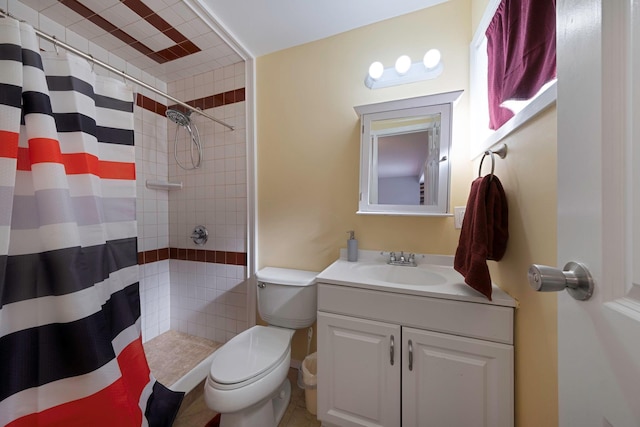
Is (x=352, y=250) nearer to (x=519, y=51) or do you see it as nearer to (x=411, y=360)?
(x=411, y=360)

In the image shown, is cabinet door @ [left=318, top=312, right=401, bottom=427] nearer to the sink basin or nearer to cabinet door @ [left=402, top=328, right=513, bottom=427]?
cabinet door @ [left=402, top=328, right=513, bottom=427]

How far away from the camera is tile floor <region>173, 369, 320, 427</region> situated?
1.19 metres

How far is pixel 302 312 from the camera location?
1314 mm

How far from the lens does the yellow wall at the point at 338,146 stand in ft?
4.06

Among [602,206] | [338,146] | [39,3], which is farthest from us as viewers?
[338,146]

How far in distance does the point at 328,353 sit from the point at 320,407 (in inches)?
11.0

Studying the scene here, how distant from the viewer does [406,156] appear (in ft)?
4.33

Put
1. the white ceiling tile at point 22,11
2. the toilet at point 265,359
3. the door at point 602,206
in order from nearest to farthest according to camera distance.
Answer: the door at point 602,206 → the toilet at point 265,359 → the white ceiling tile at point 22,11

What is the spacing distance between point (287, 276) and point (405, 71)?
140 cm

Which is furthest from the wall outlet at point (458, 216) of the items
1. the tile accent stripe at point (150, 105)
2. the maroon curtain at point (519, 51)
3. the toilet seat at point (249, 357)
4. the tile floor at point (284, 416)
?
the tile accent stripe at point (150, 105)

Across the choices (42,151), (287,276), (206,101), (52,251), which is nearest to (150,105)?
(206,101)

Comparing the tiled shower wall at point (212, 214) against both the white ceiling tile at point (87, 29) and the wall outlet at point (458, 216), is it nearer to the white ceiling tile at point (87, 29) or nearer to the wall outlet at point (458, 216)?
the white ceiling tile at point (87, 29)

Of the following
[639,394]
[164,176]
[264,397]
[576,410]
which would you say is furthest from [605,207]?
[164,176]

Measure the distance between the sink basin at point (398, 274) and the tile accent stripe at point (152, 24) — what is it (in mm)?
1866
